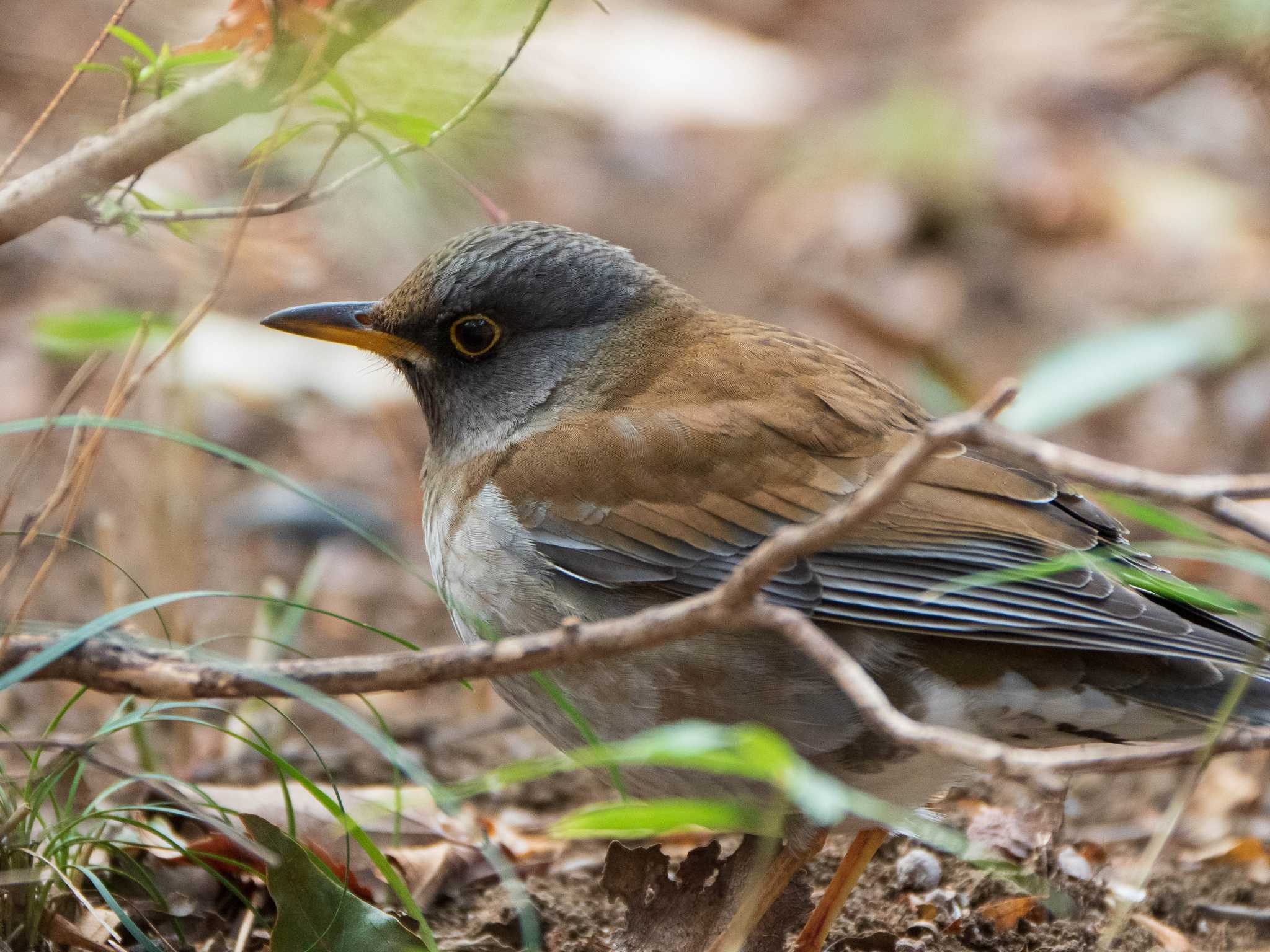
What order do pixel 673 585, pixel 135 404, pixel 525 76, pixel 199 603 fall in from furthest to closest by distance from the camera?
pixel 135 404 → pixel 199 603 → pixel 525 76 → pixel 673 585

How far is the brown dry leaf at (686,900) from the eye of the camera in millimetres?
3539

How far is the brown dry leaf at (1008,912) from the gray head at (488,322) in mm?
1893

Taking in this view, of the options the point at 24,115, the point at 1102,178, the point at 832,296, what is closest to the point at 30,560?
the point at 24,115

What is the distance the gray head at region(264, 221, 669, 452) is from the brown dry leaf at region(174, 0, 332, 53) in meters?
0.99

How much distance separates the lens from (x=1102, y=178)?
32.1 ft

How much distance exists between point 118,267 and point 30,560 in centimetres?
263

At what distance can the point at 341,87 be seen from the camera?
3.17 m

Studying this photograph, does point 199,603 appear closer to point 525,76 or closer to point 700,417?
point 525,76

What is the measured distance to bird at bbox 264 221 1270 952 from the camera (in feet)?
11.2

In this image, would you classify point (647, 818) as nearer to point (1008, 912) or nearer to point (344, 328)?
point (1008, 912)

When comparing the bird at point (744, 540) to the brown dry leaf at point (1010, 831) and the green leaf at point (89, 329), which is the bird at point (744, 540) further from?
the brown dry leaf at point (1010, 831)

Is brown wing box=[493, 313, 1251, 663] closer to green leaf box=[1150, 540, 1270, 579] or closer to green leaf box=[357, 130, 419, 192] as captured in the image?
green leaf box=[1150, 540, 1270, 579]

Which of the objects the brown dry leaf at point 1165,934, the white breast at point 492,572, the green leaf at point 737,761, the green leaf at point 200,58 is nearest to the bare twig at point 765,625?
the green leaf at point 737,761

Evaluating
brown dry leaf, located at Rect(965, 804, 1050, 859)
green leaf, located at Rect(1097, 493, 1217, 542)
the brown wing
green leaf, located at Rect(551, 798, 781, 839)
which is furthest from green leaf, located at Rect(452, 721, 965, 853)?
brown dry leaf, located at Rect(965, 804, 1050, 859)
